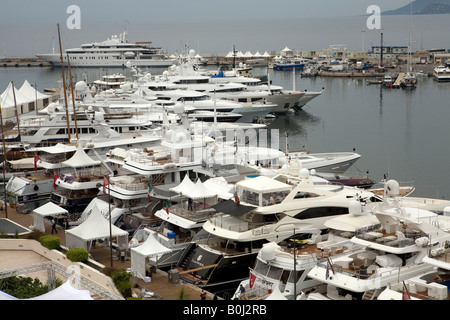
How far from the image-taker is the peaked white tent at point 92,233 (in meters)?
21.2

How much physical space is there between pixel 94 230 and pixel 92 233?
0.17 m

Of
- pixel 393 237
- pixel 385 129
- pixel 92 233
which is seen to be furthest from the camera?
pixel 385 129

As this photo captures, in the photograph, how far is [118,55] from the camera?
11775 centimetres

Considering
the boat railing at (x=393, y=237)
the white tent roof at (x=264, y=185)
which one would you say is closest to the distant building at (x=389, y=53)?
the white tent roof at (x=264, y=185)

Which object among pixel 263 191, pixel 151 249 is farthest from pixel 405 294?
pixel 151 249

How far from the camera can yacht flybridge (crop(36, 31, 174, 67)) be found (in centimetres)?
11775

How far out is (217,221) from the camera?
2047cm

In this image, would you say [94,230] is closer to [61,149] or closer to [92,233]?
[92,233]

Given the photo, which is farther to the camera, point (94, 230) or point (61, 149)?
point (61, 149)

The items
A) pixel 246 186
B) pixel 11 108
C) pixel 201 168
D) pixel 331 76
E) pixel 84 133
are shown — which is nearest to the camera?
pixel 246 186

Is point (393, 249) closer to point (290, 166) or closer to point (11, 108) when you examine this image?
point (290, 166)
